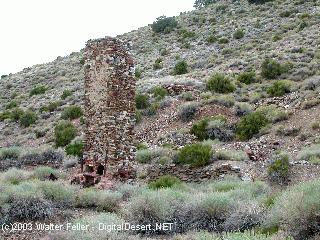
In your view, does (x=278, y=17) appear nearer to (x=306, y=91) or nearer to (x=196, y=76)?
(x=196, y=76)

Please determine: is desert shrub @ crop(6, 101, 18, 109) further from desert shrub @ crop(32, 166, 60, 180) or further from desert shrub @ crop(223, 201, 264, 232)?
desert shrub @ crop(223, 201, 264, 232)

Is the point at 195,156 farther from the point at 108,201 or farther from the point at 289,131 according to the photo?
the point at 108,201

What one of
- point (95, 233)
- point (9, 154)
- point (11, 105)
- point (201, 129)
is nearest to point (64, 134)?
point (9, 154)

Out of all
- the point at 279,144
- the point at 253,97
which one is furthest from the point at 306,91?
the point at 279,144

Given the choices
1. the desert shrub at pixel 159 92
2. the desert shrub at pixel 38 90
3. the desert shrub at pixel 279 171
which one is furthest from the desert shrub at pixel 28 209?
the desert shrub at pixel 38 90

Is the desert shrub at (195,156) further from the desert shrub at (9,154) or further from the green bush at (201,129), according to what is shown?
the desert shrub at (9,154)

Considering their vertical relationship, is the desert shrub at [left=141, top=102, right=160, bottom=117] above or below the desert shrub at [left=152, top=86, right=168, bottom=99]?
below

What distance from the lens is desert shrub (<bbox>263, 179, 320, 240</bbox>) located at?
24.3ft

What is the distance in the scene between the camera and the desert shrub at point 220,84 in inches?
1037

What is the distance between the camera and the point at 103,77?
533 inches

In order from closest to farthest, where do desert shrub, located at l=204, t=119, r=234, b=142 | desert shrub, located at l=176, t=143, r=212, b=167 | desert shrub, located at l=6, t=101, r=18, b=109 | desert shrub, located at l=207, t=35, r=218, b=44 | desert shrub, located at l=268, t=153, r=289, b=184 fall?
1. desert shrub, located at l=268, t=153, r=289, b=184
2. desert shrub, located at l=176, t=143, r=212, b=167
3. desert shrub, located at l=204, t=119, r=234, b=142
4. desert shrub, located at l=6, t=101, r=18, b=109
5. desert shrub, located at l=207, t=35, r=218, b=44

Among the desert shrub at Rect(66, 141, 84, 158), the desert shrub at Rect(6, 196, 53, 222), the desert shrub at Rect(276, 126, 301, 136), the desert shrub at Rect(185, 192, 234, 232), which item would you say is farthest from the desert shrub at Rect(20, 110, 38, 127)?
the desert shrub at Rect(185, 192, 234, 232)

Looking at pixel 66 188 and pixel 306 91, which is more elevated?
pixel 306 91

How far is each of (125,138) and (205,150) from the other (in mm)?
4309
